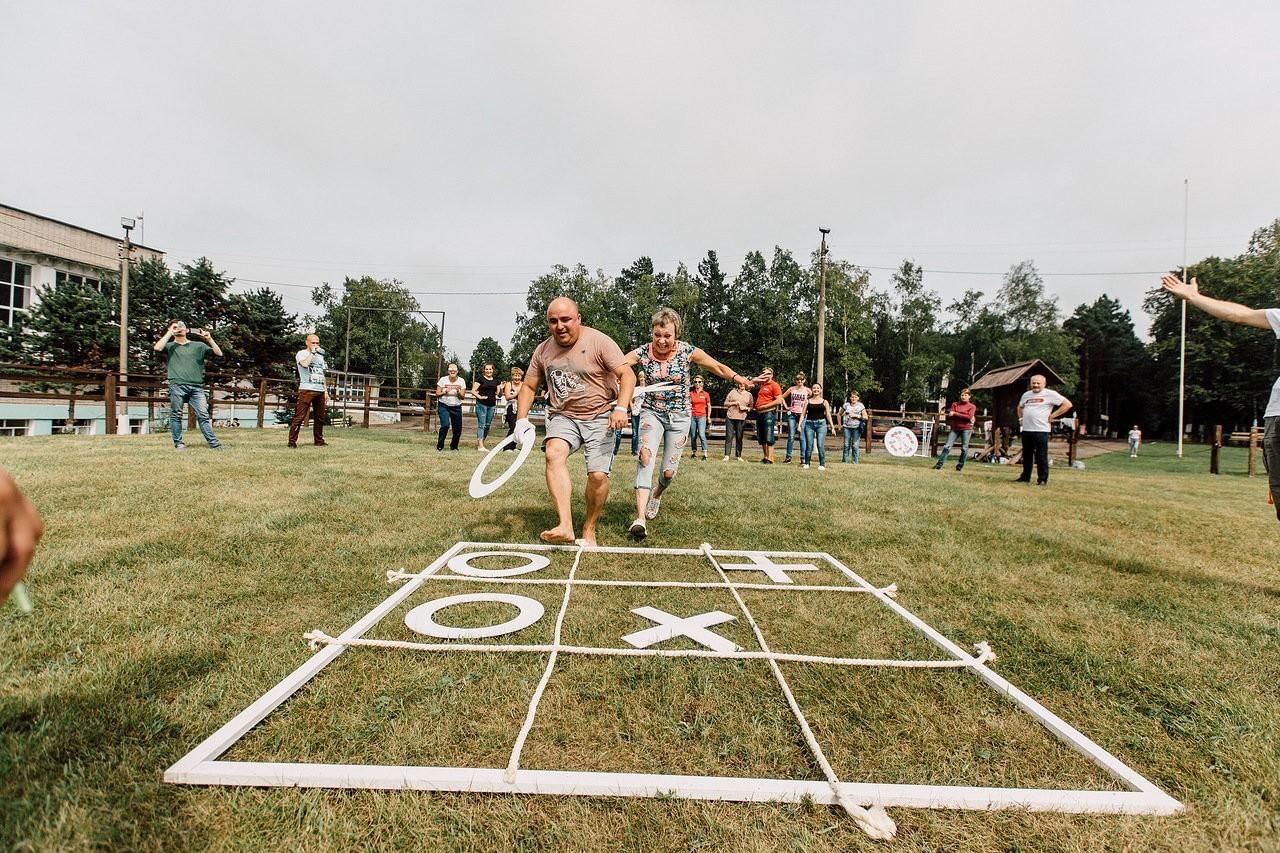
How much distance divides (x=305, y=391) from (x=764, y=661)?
10.0 metres

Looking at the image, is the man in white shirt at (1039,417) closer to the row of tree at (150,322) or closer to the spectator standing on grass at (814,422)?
the spectator standing on grass at (814,422)

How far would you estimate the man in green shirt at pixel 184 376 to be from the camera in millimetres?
8992

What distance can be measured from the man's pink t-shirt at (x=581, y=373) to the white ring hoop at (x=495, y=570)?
1.16 meters

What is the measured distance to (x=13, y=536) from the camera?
2.35ft

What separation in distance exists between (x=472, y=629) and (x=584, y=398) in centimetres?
224

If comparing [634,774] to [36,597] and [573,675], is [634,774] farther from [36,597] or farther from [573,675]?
[36,597]

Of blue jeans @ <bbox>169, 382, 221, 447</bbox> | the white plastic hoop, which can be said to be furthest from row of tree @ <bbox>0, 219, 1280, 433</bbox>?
the white plastic hoop

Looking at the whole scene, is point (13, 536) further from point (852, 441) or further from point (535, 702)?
point (852, 441)

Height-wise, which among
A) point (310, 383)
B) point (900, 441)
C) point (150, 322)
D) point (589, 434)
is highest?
point (150, 322)

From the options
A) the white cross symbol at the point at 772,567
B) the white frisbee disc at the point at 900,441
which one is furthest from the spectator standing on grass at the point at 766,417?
the white cross symbol at the point at 772,567

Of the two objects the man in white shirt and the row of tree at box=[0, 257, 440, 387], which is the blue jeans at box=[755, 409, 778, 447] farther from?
the row of tree at box=[0, 257, 440, 387]

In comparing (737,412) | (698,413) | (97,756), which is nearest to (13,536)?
(97,756)

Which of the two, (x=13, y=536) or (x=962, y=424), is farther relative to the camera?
(x=962, y=424)

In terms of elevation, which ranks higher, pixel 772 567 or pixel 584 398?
pixel 584 398
